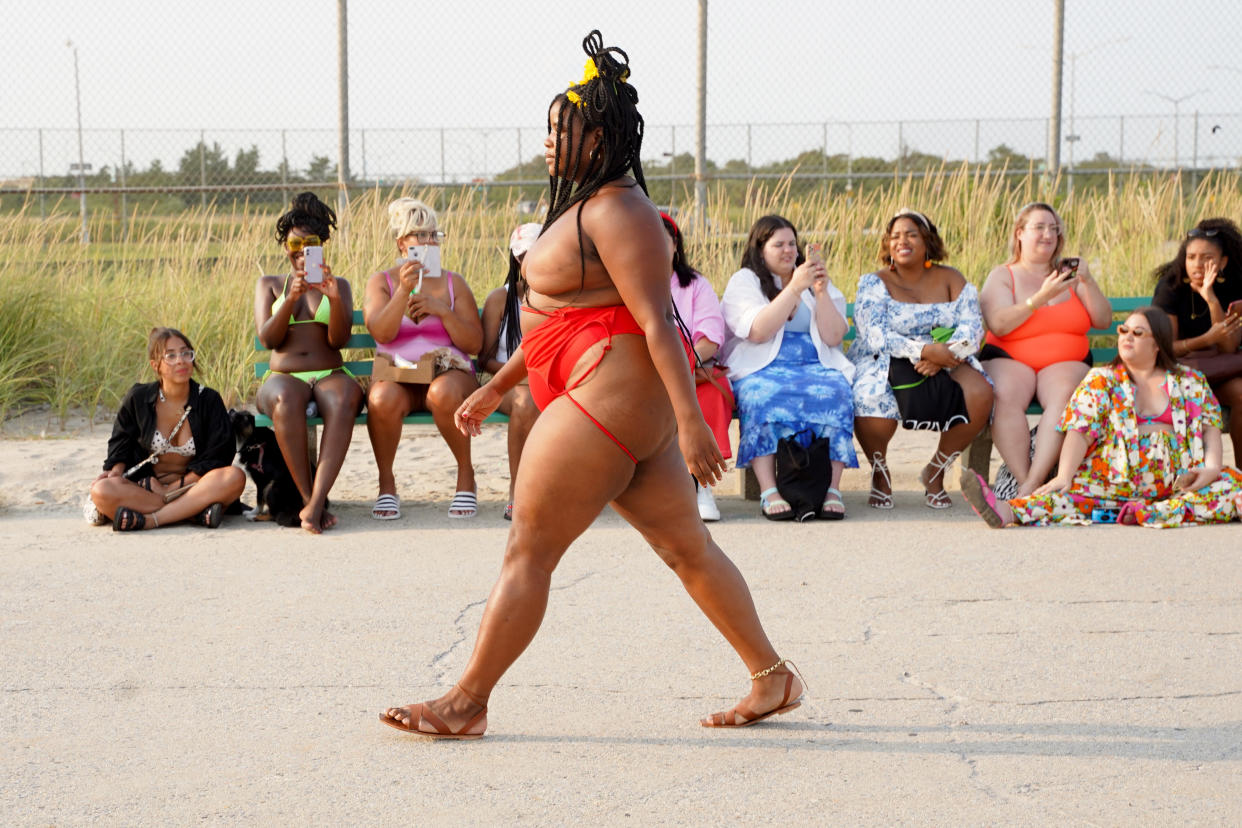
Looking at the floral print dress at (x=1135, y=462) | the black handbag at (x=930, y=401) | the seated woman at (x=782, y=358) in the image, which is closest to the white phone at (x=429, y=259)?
the seated woman at (x=782, y=358)

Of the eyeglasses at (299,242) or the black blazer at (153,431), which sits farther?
the eyeglasses at (299,242)

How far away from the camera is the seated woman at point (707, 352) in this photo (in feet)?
A: 21.7

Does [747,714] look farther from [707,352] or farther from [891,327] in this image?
[891,327]

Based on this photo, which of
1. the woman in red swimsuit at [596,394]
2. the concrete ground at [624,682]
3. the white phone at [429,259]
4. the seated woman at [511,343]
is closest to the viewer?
the concrete ground at [624,682]

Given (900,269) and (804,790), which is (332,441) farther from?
(804,790)

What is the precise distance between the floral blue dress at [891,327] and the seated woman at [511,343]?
5.50 ft

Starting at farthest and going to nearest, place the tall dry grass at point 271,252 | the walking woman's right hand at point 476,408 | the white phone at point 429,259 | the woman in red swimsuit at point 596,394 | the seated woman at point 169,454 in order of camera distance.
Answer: the tall dry grass at point 271,252 → the white phone at point 429,259 → the seated woman at point 169,454 → the walking woman's right hand at point 476,408 → the woman in red swimsuit at point 596,394

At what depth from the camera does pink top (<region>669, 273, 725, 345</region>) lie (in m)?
6.80

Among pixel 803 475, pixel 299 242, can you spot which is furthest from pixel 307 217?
pixel 803 475

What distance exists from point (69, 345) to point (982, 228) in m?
6.51

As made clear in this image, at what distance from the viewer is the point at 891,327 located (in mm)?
7074

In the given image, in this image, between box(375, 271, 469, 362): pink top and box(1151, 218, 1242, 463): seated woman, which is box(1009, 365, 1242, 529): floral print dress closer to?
box(1151, 218, 1242, 463): seated woman

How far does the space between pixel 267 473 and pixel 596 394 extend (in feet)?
11.5

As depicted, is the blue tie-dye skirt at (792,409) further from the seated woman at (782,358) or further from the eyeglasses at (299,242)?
the eyeglasses at (299,242)
